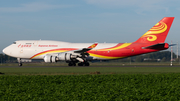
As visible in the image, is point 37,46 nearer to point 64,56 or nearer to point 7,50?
point 64,56

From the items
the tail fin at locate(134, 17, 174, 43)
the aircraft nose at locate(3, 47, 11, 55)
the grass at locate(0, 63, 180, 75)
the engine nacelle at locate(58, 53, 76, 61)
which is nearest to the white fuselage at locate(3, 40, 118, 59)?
the aircraft nose at locate(3, 47, 11, 55)

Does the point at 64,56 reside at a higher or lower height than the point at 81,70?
higher

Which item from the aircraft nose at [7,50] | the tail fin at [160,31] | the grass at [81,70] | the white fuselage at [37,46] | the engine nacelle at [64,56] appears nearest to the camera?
the grass at [81,70]

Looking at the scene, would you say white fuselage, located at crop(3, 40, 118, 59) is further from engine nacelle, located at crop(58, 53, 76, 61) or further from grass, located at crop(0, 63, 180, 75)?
grass, located at crop(0, 63, 180, 75)

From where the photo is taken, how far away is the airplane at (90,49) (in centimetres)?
4228

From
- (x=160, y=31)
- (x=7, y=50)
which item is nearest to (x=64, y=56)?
(x=7, y=50)

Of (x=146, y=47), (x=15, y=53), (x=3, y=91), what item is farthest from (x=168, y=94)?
(x=15, y=53)

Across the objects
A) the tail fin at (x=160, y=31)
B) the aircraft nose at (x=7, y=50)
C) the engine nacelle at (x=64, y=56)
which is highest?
the tail fin at (x=160, y=31)

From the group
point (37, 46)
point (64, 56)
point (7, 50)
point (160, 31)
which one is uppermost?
point (160, 31)

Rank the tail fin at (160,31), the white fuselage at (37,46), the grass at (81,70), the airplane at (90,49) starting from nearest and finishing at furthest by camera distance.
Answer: the grass at (81,70), the airplane at (90,49), the tail fin at (160,31), the white fuselage at (37,46)

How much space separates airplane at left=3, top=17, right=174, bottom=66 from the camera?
4228cm

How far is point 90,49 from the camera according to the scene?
42750 millimetres

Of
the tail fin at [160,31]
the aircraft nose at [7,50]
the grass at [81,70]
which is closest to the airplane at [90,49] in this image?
the tail fin at [160,31]

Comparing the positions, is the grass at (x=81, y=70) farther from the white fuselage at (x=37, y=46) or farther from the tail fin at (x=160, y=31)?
the tail fin at (x=160, y=31)
